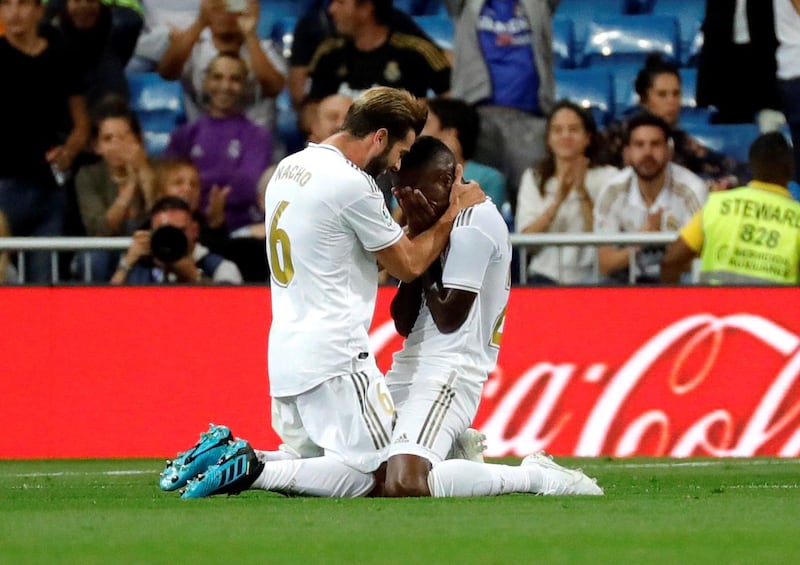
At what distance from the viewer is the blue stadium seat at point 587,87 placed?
14758mm

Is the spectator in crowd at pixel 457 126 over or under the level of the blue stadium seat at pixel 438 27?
under

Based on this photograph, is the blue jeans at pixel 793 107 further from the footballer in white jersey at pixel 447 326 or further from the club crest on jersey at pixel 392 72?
the footballer in white jersey at pixel 447 326

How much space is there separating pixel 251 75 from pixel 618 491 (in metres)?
6.64

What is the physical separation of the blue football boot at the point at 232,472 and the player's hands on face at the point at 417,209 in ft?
4.23

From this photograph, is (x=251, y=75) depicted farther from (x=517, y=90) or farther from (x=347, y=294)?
(x=347, y=294)

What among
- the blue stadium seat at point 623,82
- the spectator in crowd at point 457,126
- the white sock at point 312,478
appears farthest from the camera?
the blue stadium seat at point 623,82

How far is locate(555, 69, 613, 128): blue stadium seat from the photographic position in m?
14.8

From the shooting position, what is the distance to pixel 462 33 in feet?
44.7

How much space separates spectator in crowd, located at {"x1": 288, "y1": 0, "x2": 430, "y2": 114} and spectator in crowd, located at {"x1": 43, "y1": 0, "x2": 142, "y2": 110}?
1339 millimetres

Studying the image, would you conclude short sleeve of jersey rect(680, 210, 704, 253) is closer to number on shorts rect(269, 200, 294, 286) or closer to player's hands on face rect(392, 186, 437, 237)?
player's hands on face rect(392, 186, 437, 237)

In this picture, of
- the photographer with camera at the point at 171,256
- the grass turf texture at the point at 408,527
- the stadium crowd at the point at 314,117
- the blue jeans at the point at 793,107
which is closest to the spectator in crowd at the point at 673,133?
the stadium crowd at the point at 314,117

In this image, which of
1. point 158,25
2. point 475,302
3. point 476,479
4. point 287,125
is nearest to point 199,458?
point 476,479

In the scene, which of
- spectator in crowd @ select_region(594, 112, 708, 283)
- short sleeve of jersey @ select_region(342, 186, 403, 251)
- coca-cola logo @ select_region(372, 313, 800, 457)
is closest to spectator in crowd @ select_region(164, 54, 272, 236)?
coca-cola logo @ select_region(372, 313, 800, 457)

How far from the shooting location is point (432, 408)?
7.65 meters
